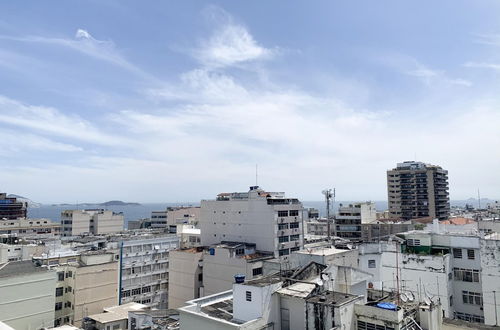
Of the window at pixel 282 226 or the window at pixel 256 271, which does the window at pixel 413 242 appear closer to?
the window at pixel 282 226

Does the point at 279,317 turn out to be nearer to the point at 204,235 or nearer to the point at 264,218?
the point at 264,218

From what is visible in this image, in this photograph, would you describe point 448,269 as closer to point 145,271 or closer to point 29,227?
point 145,271

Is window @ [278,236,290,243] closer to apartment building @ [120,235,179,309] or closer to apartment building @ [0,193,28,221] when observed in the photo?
apartment building @ [120,235,179,309]

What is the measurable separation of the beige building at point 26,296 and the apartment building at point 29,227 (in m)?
78.7

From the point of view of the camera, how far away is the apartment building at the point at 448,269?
42.0m

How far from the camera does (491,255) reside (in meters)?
42.0

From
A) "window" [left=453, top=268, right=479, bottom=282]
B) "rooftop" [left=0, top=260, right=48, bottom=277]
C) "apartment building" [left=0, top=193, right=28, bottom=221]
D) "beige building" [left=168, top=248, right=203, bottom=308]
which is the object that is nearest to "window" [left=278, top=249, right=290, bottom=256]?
"beige building" [left=168, top=248, right=203, bottom=308]

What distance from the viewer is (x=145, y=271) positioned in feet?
237

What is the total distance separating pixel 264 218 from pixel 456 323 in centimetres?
3912

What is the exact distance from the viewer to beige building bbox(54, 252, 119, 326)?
180 feet

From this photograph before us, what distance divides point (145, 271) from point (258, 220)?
26085mm

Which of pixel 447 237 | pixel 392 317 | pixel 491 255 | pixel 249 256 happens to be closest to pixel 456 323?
pixel 392 317

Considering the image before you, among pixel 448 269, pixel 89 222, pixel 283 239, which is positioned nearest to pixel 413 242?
pixel 448 269

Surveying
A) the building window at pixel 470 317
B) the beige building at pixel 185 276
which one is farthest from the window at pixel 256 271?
the building window at pixel 470 317
